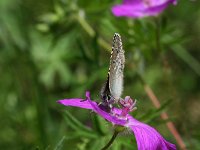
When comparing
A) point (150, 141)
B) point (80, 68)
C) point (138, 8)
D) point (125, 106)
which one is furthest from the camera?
point (80, 68)

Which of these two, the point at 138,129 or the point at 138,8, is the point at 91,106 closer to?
the point at 138,129

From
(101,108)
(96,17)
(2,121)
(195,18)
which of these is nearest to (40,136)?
(2,121)

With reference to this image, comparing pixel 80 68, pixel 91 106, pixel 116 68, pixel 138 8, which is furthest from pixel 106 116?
pixel 80 68

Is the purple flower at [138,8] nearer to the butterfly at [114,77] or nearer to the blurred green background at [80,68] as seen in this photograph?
the blurred green background at [80,68]

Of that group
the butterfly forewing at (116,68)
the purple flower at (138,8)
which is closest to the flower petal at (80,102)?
the butterfly forewing at (116,68)

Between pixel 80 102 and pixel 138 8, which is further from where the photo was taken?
pixel 138 8

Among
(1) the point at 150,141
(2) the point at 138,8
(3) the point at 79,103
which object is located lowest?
(1) the point at 150,141

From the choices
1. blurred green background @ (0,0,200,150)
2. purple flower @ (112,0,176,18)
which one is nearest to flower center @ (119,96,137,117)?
blurred green background @ (0,0,200,150)
